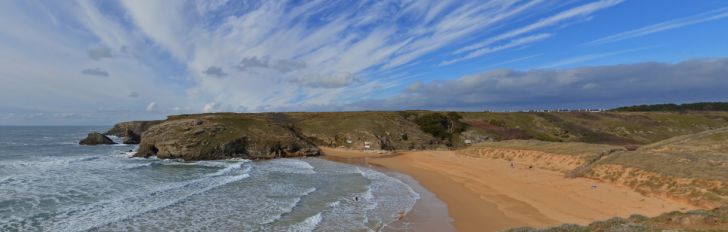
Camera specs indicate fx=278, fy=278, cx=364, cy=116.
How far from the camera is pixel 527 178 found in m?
22.5

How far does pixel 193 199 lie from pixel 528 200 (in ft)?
65.8

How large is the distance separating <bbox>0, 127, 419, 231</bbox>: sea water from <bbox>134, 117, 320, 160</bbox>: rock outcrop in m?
8.13

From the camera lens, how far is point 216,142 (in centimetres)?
3641

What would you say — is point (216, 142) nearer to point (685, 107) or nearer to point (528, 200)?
point (528, 200)

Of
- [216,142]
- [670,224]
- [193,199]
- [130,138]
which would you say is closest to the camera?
[670,224]

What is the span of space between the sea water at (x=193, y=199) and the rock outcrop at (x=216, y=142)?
8135 millimetres

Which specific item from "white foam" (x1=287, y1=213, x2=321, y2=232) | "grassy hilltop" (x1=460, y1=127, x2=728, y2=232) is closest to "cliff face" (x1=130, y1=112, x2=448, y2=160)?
"grassy hilltop" (x1=460, y1=127, x2=728, y2=232)

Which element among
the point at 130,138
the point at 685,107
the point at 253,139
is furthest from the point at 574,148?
the point at 685,107

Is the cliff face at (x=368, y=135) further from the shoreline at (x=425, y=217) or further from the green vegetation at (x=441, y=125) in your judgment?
the shoreline at (x=425, y=217)

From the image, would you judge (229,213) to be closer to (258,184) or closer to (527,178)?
(258,184)

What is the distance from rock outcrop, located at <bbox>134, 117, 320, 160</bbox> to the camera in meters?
34.8

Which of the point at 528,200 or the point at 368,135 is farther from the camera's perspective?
the point at 368,135

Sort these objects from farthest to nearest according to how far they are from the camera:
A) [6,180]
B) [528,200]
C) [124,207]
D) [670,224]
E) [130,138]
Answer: [130,138] → [6,180] → [528,200] → [124,207] → [670,224]

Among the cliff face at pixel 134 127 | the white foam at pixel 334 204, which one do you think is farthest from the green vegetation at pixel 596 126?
the cliff face at pixel 134 127
